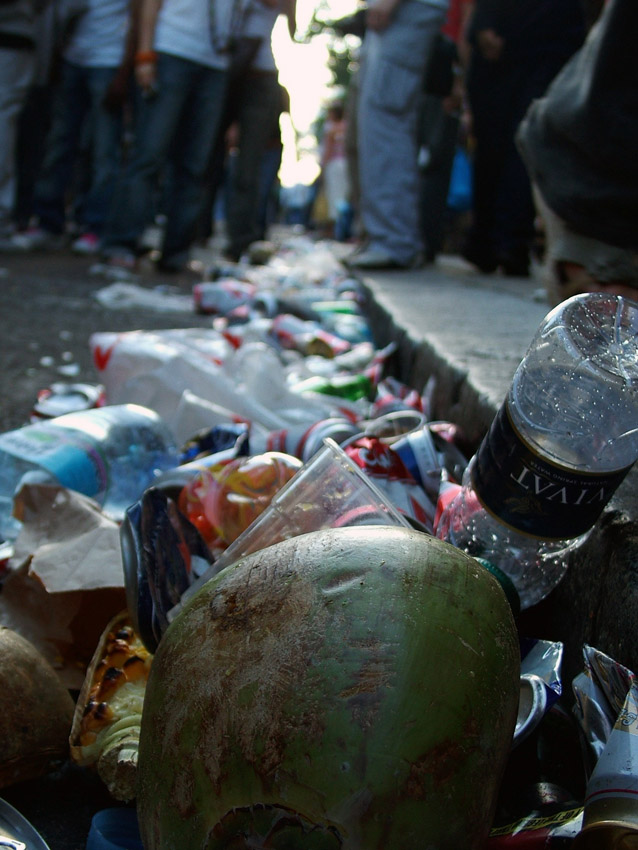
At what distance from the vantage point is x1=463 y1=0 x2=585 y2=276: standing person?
17.8 ft

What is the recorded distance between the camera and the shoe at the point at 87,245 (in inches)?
285

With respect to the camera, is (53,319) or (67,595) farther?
(53,319)

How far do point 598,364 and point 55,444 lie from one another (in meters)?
1.17

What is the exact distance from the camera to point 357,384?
2932mm

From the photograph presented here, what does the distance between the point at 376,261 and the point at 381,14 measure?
1613 mm

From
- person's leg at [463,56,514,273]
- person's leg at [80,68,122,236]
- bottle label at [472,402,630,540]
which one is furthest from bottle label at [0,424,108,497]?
person's leg at [80,68,122,236]

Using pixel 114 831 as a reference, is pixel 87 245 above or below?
below

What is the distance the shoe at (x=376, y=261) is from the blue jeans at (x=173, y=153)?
1312 millimetres

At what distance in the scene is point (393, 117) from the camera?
5.93 metres

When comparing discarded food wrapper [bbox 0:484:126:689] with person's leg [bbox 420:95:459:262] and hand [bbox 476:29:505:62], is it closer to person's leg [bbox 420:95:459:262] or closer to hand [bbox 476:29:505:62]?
hand [bbox 476:29:505:62]

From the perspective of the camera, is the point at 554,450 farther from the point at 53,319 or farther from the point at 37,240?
the point at 37,240

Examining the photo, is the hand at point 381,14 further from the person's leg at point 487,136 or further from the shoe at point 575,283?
the shoe at point 575,283

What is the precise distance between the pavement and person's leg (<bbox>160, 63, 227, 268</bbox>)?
0.30 metres

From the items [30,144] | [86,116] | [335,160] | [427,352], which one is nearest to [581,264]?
[427,352]
